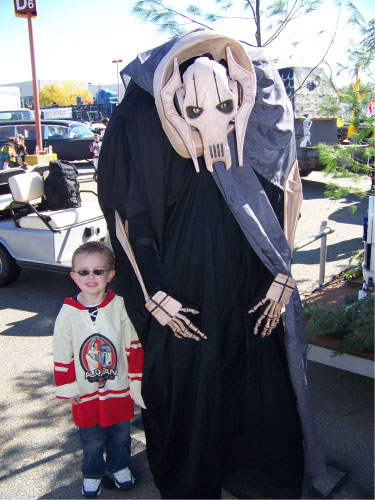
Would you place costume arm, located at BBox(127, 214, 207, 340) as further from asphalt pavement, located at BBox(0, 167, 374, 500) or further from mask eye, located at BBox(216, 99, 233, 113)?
asphalt pavement, located at BBox(0, 167, 374, 500)

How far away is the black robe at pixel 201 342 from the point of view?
2.16 meters

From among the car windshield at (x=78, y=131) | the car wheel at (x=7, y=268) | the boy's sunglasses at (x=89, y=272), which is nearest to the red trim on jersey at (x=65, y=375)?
the boy's sunglasses at (x=89, y=272)

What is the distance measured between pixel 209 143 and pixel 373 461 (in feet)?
6.22

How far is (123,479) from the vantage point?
247 cm

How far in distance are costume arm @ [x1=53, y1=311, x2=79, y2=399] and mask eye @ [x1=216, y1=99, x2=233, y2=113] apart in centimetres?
116

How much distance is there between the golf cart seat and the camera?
529 centimetres

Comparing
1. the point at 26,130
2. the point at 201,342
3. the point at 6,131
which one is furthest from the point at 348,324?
the point at 6,131

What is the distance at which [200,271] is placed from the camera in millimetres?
2193

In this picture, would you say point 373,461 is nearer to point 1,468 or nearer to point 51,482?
point 51,482

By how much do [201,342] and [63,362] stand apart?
66cm

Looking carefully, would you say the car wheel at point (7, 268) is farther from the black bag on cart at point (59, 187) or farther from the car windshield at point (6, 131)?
the car windshield at point (6, 131)

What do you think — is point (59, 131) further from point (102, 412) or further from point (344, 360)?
point (102, 412)

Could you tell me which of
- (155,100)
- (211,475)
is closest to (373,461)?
(211,475)

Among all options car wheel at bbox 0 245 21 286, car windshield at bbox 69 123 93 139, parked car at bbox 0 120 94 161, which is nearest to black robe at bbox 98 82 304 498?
car wheel at bbox 0 245 21 286
